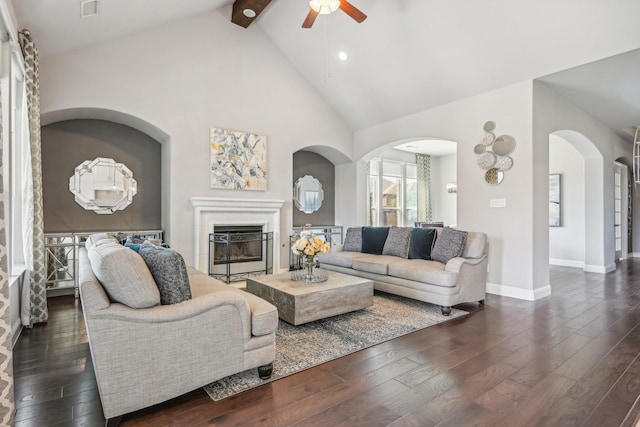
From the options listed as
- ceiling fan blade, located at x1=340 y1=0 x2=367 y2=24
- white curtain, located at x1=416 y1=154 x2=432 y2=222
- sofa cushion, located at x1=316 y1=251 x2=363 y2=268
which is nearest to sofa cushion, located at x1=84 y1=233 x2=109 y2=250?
sofa cushion, located at x1=316 y1=251 x2=363 y2=268

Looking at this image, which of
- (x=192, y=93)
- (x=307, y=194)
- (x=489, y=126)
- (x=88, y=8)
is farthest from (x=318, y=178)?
(x=88, y=8)

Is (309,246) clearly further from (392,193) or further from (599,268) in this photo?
(392,193)

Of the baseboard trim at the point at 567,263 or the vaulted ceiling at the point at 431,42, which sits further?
the baseboard trim at the point at 567,263

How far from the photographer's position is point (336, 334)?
3.09 meters

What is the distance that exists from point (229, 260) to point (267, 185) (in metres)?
1.41

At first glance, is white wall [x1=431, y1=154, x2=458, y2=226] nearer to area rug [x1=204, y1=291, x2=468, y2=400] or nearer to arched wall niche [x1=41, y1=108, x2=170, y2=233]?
area rug [x1=204, y1=291, x2=468, y2=400]

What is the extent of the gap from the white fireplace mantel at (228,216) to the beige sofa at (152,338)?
Result: 2.91m

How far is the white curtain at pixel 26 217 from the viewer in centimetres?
326

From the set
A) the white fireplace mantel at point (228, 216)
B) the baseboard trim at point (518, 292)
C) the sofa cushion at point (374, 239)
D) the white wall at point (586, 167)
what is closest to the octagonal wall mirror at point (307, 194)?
the white fireplace mantel at point (228, 216)

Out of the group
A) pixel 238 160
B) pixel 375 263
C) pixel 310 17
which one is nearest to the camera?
pixel 310 17

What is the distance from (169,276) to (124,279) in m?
0.26

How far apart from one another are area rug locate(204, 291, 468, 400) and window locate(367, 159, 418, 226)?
5007mm

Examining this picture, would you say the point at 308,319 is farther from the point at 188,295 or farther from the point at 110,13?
the point at 110,13

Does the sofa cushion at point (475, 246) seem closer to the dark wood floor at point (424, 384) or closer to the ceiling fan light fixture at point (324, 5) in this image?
the dark wood floor at point (424, 384)
